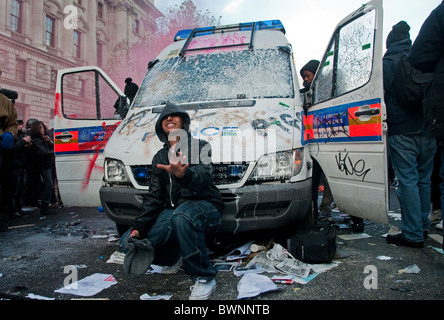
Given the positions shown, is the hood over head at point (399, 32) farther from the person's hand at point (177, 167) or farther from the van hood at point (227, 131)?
the person's hand at point (177, 167)

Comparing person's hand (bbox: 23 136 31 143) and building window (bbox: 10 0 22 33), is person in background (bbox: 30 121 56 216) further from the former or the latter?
building window (bbox: 10 0 22 33)

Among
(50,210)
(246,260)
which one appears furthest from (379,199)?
(50,210)

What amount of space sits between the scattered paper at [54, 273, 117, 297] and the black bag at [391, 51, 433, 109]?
9.80ft

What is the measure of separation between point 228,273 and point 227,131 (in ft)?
3.97

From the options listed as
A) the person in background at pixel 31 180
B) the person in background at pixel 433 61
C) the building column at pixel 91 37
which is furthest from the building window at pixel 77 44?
the person in background at pixel 433 61

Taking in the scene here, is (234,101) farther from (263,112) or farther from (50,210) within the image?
(50,210)

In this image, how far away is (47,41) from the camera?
86.6ft

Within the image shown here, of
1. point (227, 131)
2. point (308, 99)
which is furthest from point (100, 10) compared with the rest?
point (227, 131)

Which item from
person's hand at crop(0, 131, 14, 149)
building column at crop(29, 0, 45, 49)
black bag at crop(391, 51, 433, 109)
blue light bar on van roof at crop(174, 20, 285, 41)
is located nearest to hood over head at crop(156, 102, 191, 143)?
black bag at crop(391, 51, 433, 109)

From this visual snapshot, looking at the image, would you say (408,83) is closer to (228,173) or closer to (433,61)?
(433,61)

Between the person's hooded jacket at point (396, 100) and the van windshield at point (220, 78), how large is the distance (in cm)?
95

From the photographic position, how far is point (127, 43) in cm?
3375

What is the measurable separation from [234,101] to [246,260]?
61.3 inches

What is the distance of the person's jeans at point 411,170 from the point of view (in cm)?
335
